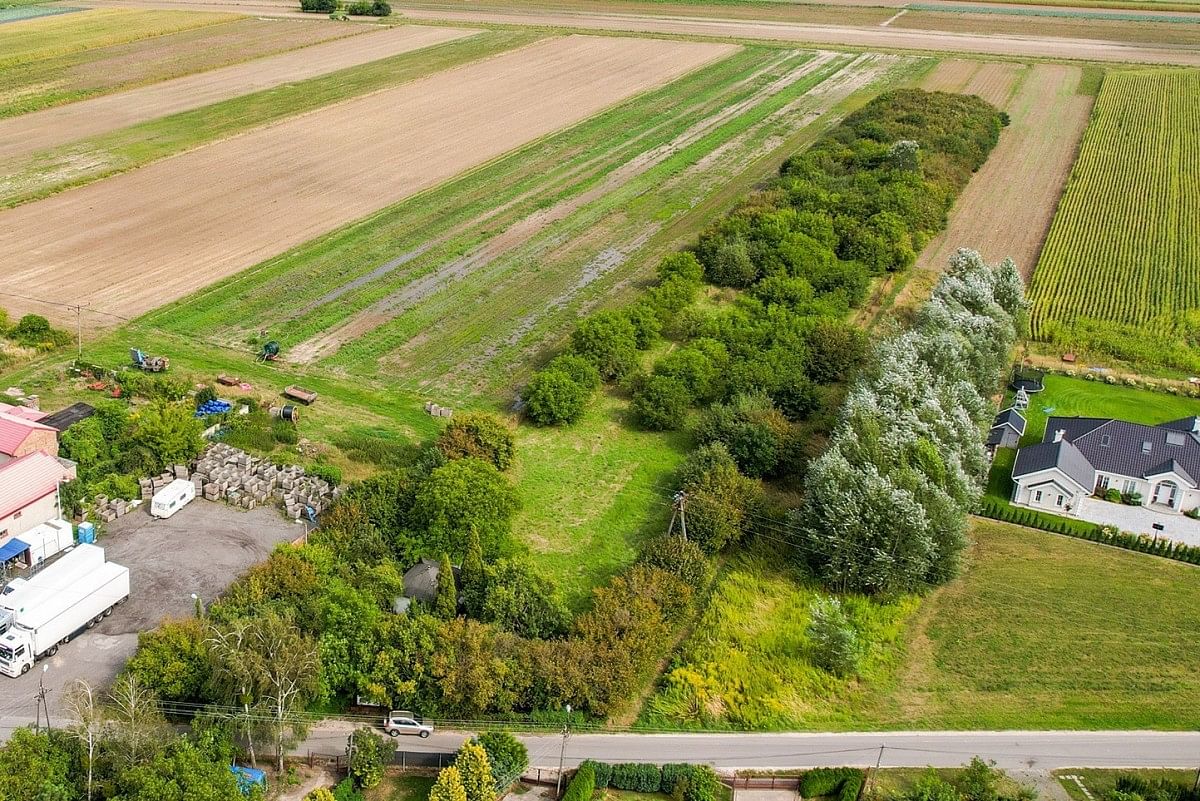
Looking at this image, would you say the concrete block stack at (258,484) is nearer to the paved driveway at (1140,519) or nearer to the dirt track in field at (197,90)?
the paved driveway at (1140,519)

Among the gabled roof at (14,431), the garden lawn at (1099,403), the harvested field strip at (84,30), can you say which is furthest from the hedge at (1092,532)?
the harvested field strip at (84,30)

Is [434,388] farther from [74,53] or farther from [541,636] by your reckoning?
[74,53]

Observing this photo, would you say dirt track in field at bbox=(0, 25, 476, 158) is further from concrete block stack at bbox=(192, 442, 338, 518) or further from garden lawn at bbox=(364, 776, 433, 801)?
garden lawn at bbox=(364, 776, 433, 801)

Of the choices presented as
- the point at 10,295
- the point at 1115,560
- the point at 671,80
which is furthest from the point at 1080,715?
the point at 671,80

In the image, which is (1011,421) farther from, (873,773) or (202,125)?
(202,125)

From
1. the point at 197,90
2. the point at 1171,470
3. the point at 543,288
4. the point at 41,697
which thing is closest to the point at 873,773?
the point at 1171,470

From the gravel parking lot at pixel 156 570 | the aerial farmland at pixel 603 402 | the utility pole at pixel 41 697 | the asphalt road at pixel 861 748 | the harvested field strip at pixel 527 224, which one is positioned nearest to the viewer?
the utility pole at pixel 41 697
